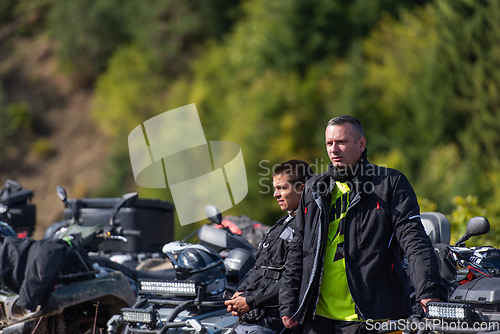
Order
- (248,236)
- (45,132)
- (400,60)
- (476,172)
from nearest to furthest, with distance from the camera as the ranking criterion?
1. (248,236)
2. (476,172)
3. (400,60)
4. (45,132)

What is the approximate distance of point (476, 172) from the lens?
20.4m

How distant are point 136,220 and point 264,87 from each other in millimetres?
20388

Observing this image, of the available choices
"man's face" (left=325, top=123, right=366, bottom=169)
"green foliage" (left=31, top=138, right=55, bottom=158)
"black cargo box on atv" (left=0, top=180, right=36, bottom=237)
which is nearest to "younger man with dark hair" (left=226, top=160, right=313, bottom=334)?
"man's face" (left=325, top=123, right=366, bottom=169)

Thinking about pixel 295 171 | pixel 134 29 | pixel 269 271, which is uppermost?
pixel 134 29

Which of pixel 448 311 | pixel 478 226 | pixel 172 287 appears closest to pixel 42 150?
pixel 172 287

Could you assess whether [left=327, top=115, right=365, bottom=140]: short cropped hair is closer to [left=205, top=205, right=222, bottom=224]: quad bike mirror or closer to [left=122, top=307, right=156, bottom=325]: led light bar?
[left=122, top=307, right=156, bottom=325]: led light bar

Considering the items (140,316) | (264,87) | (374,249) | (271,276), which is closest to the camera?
(374,249)

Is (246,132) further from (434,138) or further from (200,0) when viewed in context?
(200,0)

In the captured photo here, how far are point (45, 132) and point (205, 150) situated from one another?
37.6 metres

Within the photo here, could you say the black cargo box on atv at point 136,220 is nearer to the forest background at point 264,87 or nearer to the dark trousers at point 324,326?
the forest background at point 264,87

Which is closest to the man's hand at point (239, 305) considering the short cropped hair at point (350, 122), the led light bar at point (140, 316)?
the led light bar at point (140, 316)

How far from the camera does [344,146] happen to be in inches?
117

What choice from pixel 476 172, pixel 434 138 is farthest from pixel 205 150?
pixel 434 138

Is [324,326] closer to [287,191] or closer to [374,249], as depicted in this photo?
[374,249]
